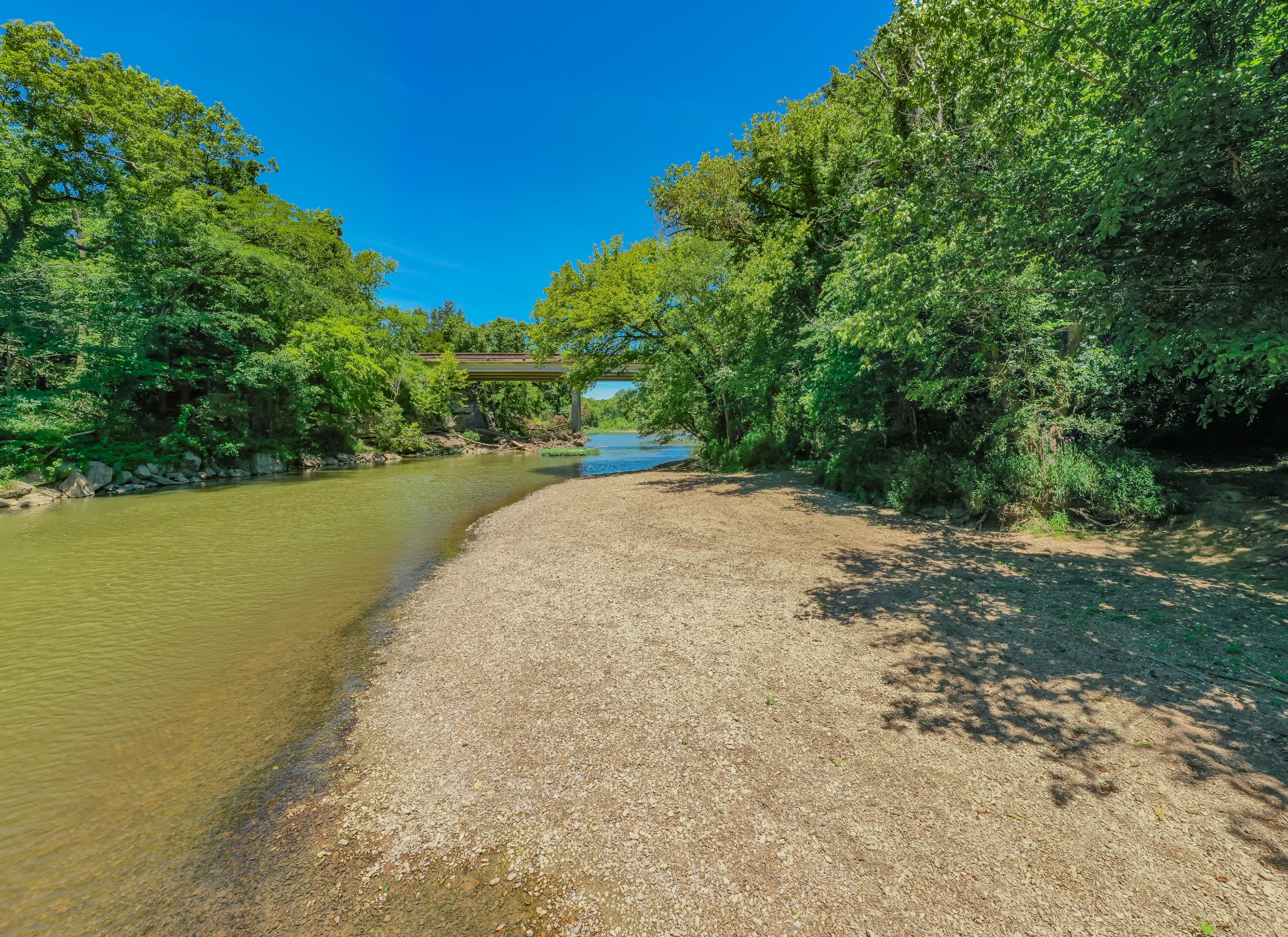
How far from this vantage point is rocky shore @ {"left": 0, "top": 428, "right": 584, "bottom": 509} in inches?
578

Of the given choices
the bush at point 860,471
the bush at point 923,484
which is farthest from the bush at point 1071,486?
the bush at point 860,471

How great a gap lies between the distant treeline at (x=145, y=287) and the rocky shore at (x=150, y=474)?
60cm

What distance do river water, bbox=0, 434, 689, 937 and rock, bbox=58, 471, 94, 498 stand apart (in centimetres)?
462

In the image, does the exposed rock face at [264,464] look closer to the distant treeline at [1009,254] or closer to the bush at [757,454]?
the distant treeline at [1009,254]

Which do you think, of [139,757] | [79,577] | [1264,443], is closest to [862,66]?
[1264,443]

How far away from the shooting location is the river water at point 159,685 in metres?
2.82

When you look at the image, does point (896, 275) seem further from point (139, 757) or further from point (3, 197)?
point (3, 197)

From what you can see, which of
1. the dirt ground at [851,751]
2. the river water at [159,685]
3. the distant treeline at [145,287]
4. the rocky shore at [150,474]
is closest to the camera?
the dirt ground at [851,751]

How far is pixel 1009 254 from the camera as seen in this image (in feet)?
21.6

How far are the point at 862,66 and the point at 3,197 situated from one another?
2914cm

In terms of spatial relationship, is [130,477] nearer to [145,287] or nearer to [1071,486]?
[145,287]

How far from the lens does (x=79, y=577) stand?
26.1 ft

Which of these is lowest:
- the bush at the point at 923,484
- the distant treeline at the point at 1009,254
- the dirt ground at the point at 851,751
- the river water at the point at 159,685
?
the river water at the point at 159,685

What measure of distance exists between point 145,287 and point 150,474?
7.56 meters
